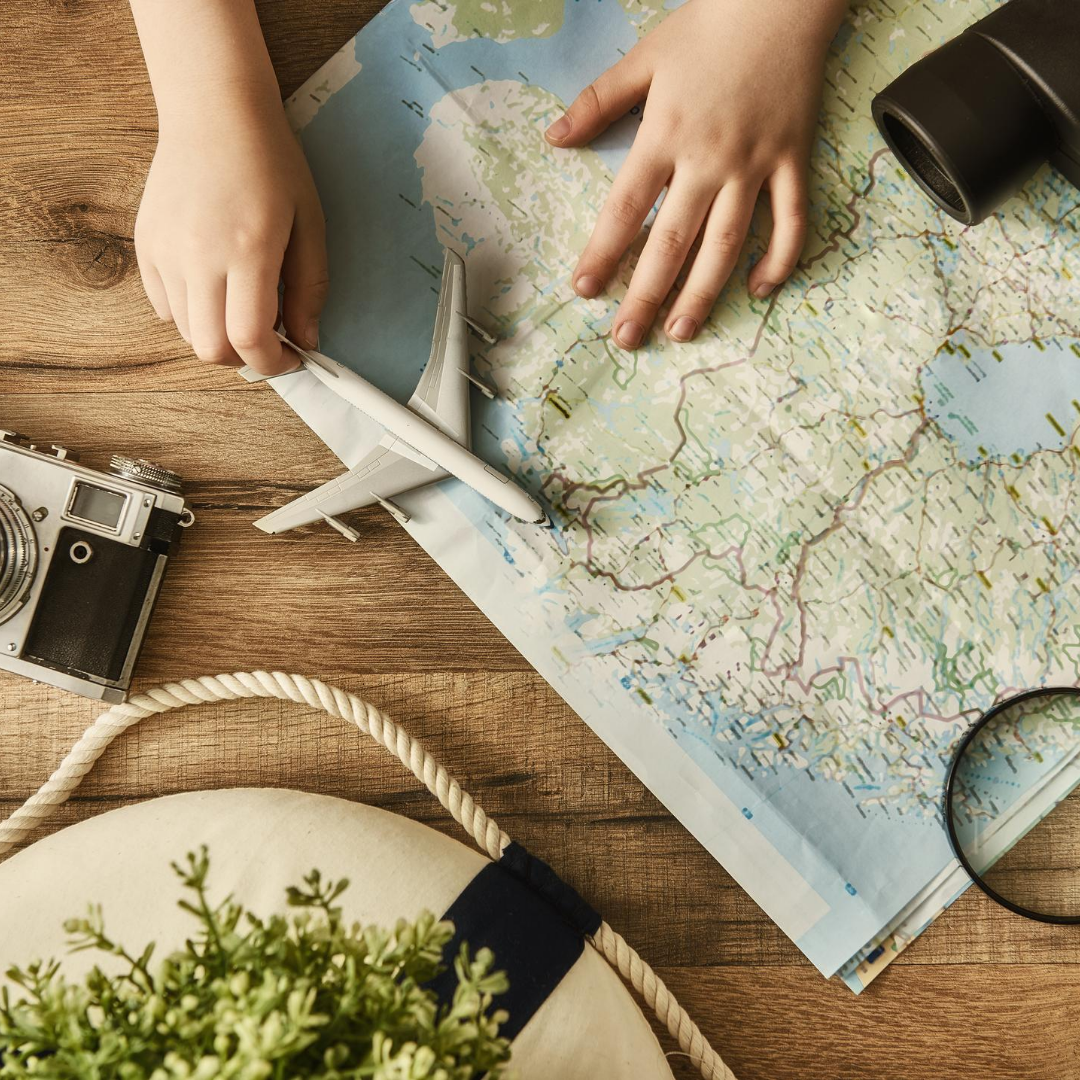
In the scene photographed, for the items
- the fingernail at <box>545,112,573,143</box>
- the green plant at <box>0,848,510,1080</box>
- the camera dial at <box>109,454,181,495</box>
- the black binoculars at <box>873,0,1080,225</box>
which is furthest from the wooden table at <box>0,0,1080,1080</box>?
the black binoculars at <box>873,0,1080,225</box>

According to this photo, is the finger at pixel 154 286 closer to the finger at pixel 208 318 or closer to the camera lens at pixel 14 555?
the finger at pixel 208 318

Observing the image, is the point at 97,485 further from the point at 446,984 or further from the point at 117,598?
the point at 446,984

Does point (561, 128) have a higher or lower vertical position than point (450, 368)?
higher

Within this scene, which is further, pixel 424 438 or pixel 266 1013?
pixel 424 438

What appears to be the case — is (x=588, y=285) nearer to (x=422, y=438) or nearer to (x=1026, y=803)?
(x=422, y=438)

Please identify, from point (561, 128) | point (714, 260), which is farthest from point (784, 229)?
point (561, 128)

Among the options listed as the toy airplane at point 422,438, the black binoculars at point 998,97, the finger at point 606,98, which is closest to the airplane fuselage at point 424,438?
the toy airplane at point 422,438

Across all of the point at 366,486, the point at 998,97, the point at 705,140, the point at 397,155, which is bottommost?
the point at 366,486
